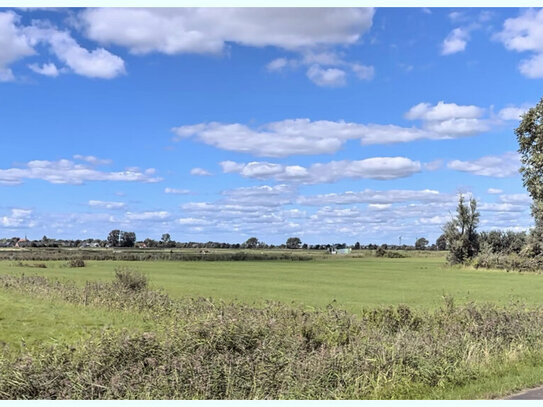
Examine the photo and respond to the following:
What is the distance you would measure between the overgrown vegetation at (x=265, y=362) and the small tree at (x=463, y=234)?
103 metres

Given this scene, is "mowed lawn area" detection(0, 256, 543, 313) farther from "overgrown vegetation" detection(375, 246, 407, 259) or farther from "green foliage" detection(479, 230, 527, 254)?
"overgrown vegetation" detection(375, 246, 407, 259)

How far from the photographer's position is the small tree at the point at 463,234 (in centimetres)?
11444

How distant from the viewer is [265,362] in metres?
12.1

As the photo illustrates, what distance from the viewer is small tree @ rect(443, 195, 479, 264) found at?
114 metres

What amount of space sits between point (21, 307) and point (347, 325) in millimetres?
23905

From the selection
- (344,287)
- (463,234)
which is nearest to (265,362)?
(344,287)

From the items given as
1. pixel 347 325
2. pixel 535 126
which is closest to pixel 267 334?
pixel 347 325

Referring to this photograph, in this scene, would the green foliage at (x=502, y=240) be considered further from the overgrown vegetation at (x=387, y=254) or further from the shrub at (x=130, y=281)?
the shrub at (x=130, y=281)

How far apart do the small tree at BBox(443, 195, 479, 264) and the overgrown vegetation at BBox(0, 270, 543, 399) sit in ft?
338

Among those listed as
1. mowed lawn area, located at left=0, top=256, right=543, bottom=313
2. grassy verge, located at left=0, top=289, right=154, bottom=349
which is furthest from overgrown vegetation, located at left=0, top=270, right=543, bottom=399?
mowed lawn area, located at left=0, top=256, right=543, bottom=313

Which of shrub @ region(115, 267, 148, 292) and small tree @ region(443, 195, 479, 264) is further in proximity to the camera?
small tree @ region(443, 195, 479, 264)

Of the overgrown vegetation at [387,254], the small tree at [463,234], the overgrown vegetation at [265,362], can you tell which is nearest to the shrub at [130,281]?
the overgrown vegetation at [265,362]

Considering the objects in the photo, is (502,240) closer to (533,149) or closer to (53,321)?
(533,149)

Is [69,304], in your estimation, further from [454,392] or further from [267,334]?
[454,392]
